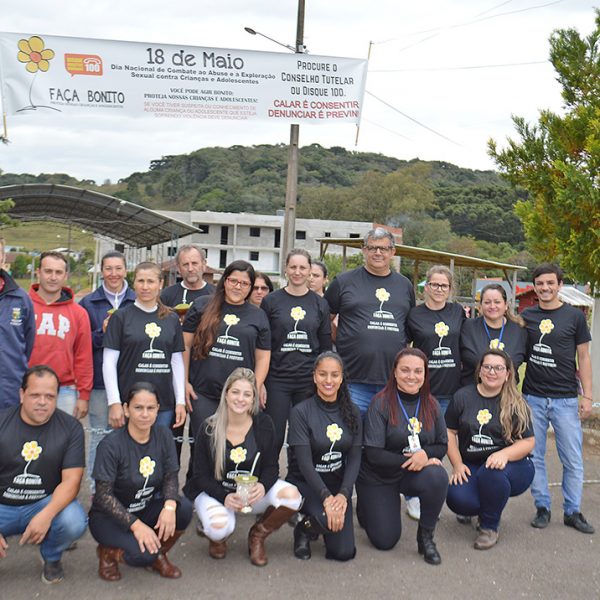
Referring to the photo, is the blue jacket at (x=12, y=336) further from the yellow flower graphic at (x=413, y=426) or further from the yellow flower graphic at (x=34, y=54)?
the yellow flower graphic at (x=34, y=54)

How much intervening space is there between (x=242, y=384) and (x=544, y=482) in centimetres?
251

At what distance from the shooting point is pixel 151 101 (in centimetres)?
952

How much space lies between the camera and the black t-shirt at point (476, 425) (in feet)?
14.8

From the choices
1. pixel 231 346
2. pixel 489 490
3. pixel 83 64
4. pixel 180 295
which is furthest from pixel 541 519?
pixel 83 64

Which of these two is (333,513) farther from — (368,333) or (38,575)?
(38,575)

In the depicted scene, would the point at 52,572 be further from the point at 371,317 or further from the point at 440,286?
the point at 440,286

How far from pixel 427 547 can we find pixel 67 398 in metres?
2.67

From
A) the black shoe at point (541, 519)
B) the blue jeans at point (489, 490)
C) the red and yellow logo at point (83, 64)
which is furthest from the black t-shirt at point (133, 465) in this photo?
the red and yellow logo at point (83, 64)

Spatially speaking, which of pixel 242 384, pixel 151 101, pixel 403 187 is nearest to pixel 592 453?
pixel 242 384

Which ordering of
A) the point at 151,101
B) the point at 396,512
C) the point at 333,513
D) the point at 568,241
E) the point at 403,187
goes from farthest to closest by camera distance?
1. the point at 403,187
2. the point at 151,101
3. the point at 568,241
4. the point at 396,512
5. the point at 333,513

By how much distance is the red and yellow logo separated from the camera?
9203 millimetres

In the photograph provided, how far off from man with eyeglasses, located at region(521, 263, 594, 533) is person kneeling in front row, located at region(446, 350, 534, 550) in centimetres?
34

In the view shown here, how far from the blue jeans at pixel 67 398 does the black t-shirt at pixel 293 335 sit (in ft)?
Result: 4.71

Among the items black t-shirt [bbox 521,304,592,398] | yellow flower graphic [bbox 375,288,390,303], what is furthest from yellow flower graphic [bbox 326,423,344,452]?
black t-shirt [bbox 521,304,592,398]
